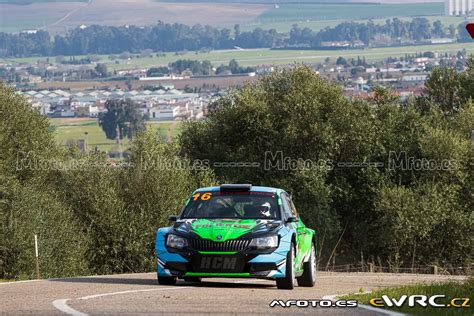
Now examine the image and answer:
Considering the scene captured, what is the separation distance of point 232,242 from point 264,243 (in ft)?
1.57

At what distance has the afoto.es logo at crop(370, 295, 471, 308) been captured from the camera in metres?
14.9

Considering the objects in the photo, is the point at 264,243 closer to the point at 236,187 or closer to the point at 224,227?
the point at 224,227

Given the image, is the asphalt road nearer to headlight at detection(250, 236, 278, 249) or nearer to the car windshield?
headlight at detection(250, 236, 278, 249)

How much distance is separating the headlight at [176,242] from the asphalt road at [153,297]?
0.60 meters

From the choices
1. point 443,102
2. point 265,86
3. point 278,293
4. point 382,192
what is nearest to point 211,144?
point 265,86

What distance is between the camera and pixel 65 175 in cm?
6212

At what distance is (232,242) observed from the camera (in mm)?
18625

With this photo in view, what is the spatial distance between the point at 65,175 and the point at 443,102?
30.3 m

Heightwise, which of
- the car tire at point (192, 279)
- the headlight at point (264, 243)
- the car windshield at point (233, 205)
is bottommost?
the car tire at point (192, 279)

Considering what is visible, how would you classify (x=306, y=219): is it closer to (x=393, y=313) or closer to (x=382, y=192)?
(x=382, y=192)

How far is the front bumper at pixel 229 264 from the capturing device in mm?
18516

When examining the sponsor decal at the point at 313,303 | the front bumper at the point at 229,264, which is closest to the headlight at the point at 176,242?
the front bumper at the point at 229,264

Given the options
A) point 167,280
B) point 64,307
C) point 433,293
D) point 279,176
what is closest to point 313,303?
point 433,293

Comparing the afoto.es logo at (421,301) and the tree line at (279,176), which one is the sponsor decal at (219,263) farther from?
the tree line at (279,176)
